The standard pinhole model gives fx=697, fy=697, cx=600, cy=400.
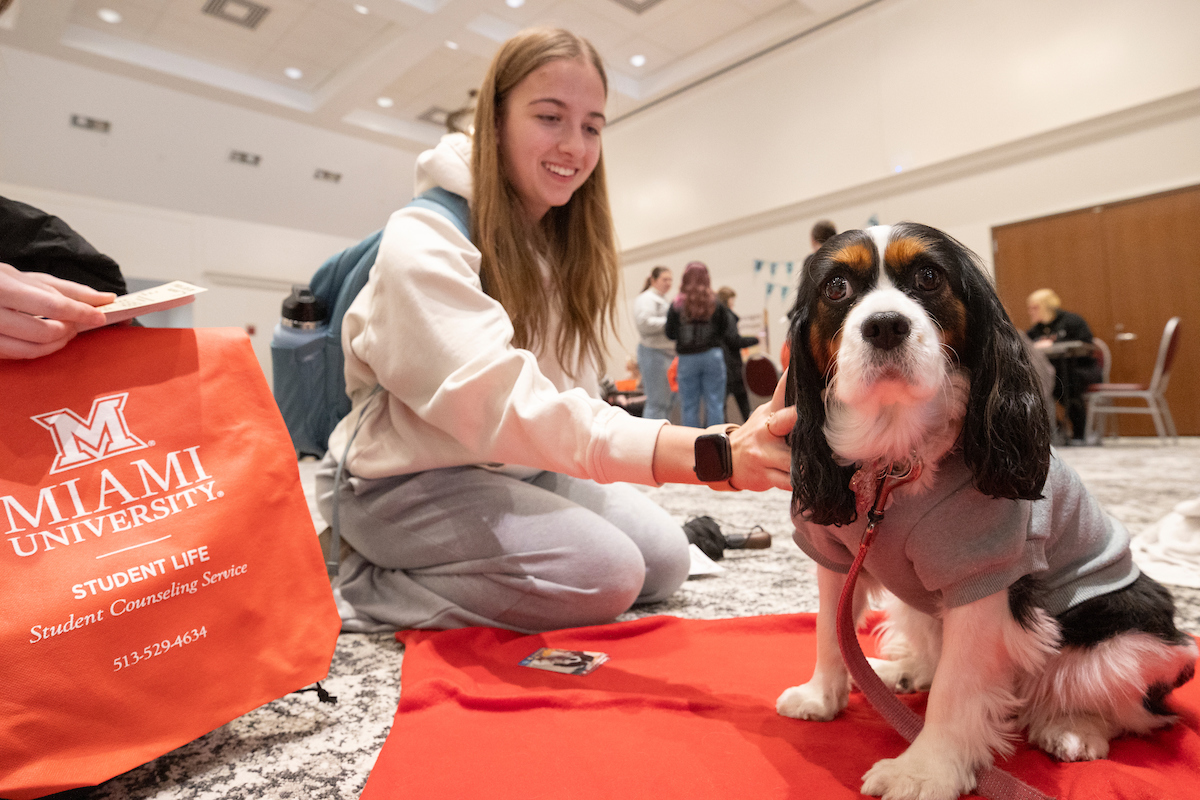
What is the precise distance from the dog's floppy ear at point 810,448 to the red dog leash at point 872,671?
0.04 m

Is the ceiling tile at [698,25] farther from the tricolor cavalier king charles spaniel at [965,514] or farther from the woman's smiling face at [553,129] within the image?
the tricolor cavalier king charles spaniel at [965,514]

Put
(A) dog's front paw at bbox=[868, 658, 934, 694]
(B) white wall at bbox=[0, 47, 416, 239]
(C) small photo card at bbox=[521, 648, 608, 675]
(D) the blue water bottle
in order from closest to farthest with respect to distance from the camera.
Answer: (A) dog's front paw at bbox=[868, 658, 934, 694], (C) small photo card at bbox=[521, 648, 608, 675], (D) the blue water bottle, (B) white wall at bbox=[0, 47, 416, 239]

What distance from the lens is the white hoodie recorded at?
1.19 m

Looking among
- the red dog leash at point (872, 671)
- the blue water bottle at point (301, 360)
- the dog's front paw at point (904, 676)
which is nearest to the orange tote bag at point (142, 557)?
the blue water bottle at point (301, 360)

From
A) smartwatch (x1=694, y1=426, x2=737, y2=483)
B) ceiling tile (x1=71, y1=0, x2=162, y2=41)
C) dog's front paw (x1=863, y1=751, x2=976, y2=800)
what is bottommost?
dog's front paw (x1=863, y1=751, x2=976, y2=800)

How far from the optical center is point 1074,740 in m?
0.92

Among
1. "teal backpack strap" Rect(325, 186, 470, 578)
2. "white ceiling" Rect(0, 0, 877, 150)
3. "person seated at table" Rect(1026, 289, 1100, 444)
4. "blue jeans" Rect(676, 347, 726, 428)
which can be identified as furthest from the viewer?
"white ceiling" Rect(0, 0, 877, 150)

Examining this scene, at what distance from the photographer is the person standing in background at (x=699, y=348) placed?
17.0 ft

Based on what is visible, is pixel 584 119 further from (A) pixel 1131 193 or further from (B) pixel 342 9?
(A) pixel 1131 193

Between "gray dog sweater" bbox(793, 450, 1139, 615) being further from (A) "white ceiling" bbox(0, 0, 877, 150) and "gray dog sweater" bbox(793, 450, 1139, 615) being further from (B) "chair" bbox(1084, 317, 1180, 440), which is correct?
(A) "white ceiling" bbox(0, 0, 877, 150)

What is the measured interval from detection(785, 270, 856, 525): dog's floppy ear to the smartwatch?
0.12 m

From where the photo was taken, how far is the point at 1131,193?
683cm

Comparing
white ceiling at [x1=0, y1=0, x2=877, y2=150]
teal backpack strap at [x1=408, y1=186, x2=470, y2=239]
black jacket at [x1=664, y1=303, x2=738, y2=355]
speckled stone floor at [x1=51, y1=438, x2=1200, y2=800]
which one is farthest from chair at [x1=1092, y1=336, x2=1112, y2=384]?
Answer: teal backpack strap at [x1=408, y1=186, x2=470, y2=239]

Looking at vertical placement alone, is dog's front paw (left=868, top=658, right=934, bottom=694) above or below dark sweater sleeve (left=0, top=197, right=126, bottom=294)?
below
